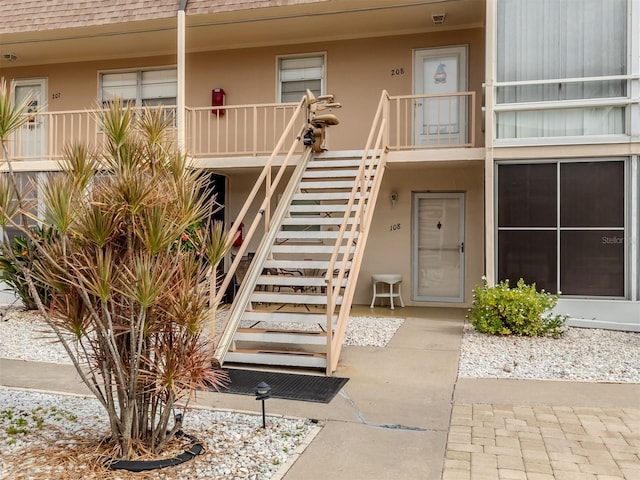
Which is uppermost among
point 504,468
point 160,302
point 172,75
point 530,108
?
point 172,75

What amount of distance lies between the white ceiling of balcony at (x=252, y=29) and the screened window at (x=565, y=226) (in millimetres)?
3280

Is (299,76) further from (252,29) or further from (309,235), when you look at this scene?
(309,235)

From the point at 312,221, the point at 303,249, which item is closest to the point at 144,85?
the point at 312,221

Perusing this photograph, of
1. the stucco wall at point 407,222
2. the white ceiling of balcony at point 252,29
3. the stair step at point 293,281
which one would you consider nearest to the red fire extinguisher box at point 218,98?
the white ceiling of balcony at point 252,29

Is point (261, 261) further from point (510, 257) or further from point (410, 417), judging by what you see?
point (510, 257)

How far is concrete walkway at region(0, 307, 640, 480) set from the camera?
144 inches

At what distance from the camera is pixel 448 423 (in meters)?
4.50

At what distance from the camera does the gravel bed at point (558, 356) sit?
592 centimetres

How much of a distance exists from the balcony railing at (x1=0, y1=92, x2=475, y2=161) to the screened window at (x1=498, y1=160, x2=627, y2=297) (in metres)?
1.55

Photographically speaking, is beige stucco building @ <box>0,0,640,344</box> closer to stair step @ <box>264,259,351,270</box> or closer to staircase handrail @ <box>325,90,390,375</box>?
staircase handrail @ <box>325,90,390,375</box>

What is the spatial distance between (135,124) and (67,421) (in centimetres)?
243

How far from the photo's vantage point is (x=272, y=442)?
13.4 feet

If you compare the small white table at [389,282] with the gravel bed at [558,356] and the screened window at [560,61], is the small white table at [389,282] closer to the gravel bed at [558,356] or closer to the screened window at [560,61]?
the gravel bed at [558,356]

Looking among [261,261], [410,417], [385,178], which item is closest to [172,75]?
[385,178]
